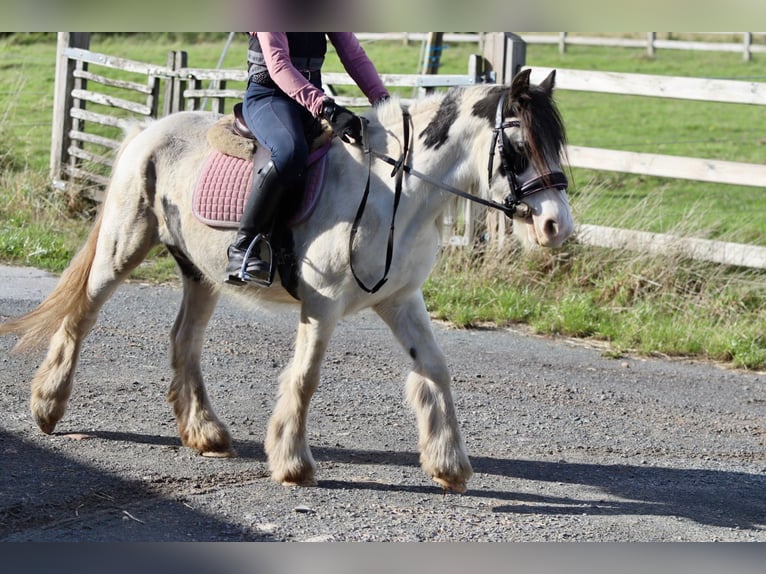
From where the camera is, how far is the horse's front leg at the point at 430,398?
4.77 metres

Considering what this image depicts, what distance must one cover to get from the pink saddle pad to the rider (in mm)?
123

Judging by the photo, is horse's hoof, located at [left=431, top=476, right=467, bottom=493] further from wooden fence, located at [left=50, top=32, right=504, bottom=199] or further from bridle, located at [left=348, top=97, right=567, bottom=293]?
wooden fence, located at [left=50, top=32, right=504, bottom=199]

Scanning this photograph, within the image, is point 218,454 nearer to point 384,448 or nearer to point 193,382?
point 193,382

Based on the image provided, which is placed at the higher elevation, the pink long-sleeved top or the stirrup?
the pink long-sleeved top

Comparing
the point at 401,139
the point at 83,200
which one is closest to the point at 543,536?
the point at 401,139

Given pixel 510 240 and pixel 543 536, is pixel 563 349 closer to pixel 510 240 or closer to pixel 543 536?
pixel 510 240

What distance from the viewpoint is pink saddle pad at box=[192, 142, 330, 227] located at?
188 inches

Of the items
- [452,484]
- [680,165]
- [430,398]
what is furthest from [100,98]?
[452,484]

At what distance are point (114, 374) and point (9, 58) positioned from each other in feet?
50.0

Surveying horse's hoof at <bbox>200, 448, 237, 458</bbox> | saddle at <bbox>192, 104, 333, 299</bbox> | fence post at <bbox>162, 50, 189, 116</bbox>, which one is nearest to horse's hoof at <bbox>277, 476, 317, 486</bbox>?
horse's hoof at <bbox>200, 448, 237, 458</bbox>

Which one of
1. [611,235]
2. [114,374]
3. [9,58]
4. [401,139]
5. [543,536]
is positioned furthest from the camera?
[9,58]

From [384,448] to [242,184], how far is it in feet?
5.77
